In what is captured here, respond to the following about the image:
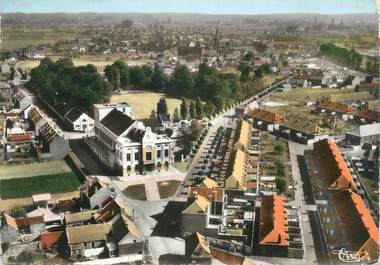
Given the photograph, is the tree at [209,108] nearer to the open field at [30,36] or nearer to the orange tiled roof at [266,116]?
the orange tiled roof at [266,116]

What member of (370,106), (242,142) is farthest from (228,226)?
(370,106)

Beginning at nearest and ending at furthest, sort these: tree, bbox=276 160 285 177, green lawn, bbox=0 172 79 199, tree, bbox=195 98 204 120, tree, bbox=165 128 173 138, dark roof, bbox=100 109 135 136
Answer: green lawn, bbox=0 172 79 199 < dark roof, bbox=100 109 135 136 < tree, bbox=276 160 285 177 < tree, bbox=165 128 173 138 < tree, bbox=195 98 204 120

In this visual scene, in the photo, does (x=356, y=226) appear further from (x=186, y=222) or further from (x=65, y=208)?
(x=65, y=208)

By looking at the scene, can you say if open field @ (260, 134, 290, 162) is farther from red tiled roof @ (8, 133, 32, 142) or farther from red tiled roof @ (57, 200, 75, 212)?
red tiled roof @ (8, 133, 32, 142)

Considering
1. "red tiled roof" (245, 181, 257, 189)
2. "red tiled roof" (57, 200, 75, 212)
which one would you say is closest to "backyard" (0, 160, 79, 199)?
"red tiled roof" (57, 200, 75, 212)

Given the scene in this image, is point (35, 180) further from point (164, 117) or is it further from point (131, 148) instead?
point (164, 117)

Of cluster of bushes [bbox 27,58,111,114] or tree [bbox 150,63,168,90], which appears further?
tree [bbox 150,63,168,90]

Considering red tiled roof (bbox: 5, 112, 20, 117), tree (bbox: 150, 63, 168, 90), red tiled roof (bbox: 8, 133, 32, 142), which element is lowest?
red tiled roof (bbox: 8, 133, 32, 142)
